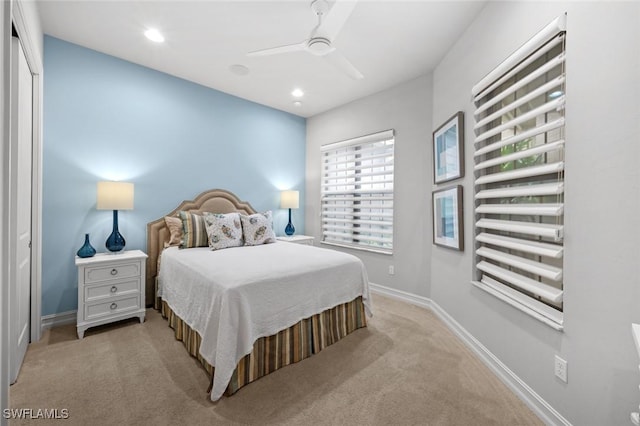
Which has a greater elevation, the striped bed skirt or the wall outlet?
the wall outlet

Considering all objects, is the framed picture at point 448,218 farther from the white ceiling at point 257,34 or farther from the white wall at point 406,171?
the white ceiling at point 257,34

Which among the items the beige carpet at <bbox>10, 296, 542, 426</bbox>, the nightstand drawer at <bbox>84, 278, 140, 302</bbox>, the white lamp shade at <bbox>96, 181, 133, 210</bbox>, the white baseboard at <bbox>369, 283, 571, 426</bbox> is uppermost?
the white lamp shade at <bbox>96, 181, 133, 210</bbox>

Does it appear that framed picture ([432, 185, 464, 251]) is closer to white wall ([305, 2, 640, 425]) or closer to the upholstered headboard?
white wall ([305, 2, 640, 425])

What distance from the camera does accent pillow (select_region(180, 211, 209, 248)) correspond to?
311cm

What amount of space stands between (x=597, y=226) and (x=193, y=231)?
10.9 feet

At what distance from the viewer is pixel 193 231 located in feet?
10.3

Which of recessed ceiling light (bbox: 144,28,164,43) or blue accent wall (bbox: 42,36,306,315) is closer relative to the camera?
recessed ceiling light (bbox: 144,28,164,43)

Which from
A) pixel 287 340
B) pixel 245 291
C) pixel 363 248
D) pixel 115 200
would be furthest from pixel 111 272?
pixel 363 248

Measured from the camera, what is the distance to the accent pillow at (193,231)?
3111 millimetres

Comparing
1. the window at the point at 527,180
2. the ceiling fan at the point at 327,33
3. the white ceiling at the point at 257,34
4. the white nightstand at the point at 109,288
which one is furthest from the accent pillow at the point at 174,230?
the window at the point at 527,180

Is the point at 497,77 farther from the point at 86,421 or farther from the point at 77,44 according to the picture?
the point at 77,44

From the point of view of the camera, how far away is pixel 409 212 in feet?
11.5

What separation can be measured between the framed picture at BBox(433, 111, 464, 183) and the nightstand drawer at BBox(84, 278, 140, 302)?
129 inches

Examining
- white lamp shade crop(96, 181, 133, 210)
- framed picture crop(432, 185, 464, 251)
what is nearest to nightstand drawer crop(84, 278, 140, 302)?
white lamp shade crop(96, 181, 133, 210)
